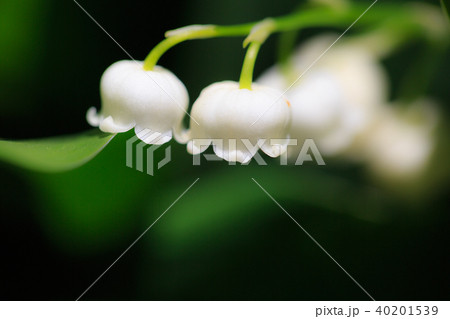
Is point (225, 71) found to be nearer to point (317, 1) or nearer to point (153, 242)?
point (317, 1)

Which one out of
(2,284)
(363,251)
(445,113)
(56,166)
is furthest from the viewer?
(445,113)

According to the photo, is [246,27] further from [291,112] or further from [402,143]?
[402,143]

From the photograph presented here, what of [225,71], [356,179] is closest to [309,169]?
Answer: [356,179]

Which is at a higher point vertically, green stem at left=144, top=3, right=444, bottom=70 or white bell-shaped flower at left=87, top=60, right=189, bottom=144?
green stem at left=144, top=3, right=444, bottom=70

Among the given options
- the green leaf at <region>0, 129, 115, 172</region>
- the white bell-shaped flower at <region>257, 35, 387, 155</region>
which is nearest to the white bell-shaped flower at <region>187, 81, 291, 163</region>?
the green leaf at <region>0, 129, 115, 172</region>

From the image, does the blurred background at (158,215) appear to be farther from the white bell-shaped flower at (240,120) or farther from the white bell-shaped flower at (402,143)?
the white bell-shaped flower at (240,120)

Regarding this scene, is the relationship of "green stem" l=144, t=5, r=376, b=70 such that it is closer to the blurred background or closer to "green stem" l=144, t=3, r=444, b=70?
"green stem" l=144, t=3, r=444, b=70

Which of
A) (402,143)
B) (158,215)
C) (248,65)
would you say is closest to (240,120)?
(248,65)
